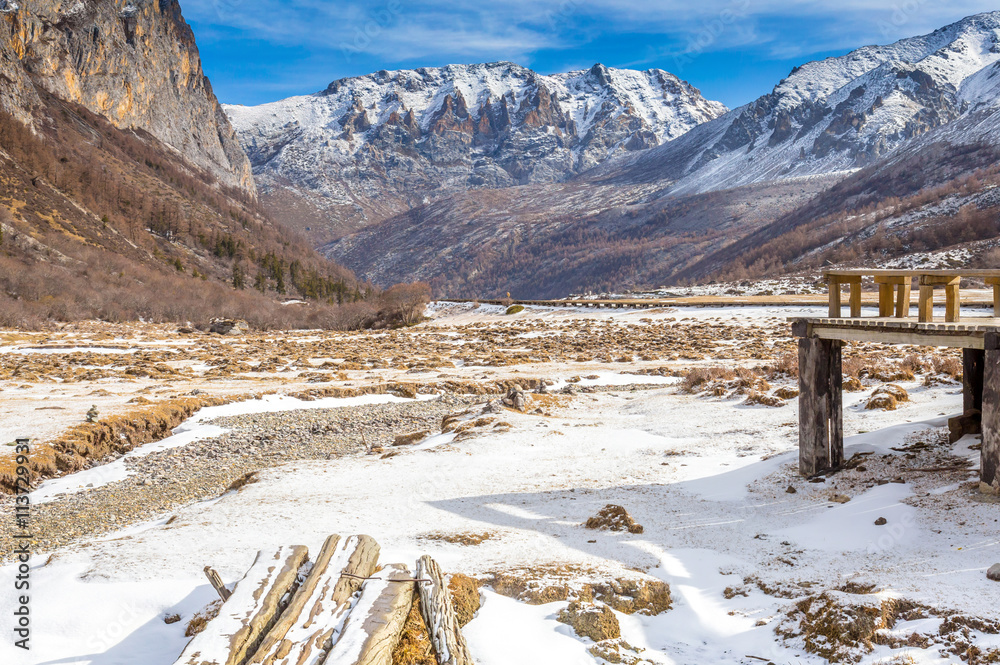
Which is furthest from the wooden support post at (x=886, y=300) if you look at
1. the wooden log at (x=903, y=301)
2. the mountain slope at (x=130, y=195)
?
the mountain slope at (x=130, y=195)

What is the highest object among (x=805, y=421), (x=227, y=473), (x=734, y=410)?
(x=805, y=421)

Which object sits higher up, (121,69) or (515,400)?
(121,69)

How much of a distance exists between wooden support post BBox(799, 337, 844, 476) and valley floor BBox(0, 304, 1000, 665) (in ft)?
1.12

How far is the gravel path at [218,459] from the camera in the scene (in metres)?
9.68

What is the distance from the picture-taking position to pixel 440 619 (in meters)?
4.41

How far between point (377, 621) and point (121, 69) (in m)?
154

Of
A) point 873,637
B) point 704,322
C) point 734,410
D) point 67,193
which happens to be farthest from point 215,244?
point 873,637

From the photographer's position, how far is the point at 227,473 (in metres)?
12.8

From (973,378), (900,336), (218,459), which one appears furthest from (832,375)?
(218,459)

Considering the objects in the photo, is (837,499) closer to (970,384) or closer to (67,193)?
(970,384)

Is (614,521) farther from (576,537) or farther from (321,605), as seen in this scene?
(321,605)

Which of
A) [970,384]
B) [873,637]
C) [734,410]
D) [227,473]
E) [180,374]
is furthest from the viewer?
[180,374]

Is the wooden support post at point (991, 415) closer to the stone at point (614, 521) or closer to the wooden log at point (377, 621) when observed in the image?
the stone at point (614, 521)

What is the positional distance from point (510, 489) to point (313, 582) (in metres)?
4.82
